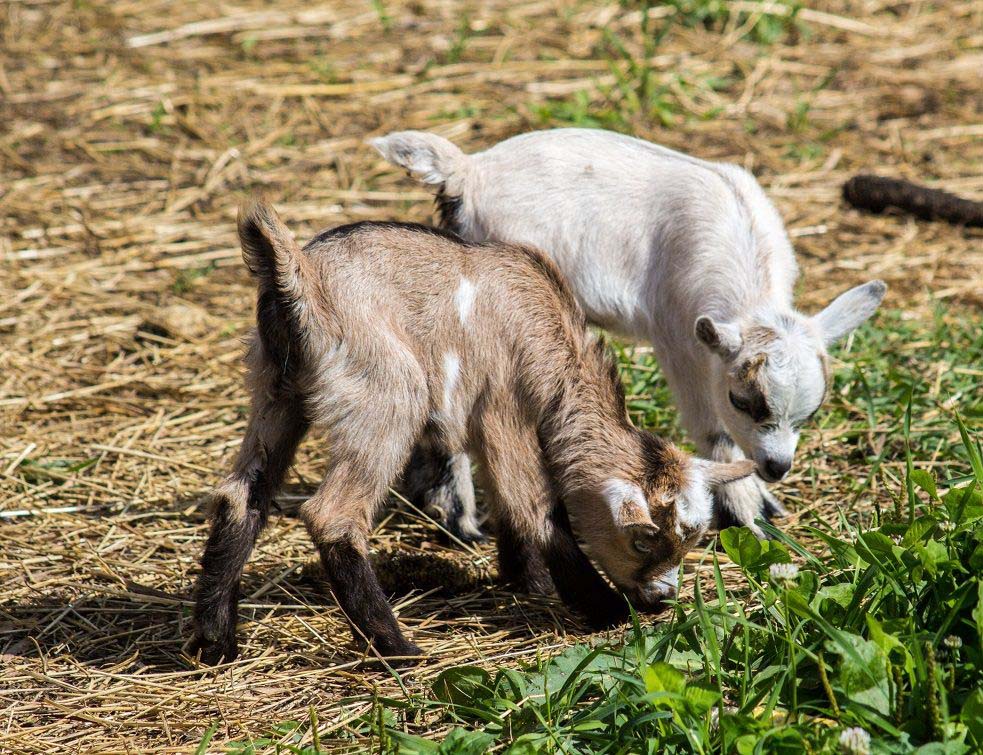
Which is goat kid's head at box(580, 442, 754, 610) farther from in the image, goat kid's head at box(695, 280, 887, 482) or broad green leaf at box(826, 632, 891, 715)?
broad green leaf at box(826, 632, 891, 715)

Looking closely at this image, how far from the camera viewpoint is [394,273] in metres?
3.85

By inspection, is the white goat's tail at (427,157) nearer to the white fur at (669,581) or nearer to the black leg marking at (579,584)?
the black leg marking at (579,584)

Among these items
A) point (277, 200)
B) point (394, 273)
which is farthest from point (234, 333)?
point (394, 273)

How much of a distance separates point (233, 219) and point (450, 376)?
355 centimetres

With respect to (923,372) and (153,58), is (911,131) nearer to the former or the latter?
(923,372)

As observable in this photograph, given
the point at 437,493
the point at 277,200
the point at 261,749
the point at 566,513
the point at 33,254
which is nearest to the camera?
the point at 261,749

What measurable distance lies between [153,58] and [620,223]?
4994mm

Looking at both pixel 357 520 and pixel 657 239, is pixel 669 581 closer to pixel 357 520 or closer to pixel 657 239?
pixel 357 520

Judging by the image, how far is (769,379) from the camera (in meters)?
4.24

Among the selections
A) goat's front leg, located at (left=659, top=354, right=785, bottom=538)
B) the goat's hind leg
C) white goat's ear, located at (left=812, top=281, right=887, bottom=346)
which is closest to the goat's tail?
the goat's hind leg

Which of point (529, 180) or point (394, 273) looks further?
point (529, 180)

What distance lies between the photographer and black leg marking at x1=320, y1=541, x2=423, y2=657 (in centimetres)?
361

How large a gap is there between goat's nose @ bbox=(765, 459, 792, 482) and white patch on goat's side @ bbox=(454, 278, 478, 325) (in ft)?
4.18

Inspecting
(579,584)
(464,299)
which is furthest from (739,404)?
(464,299)
